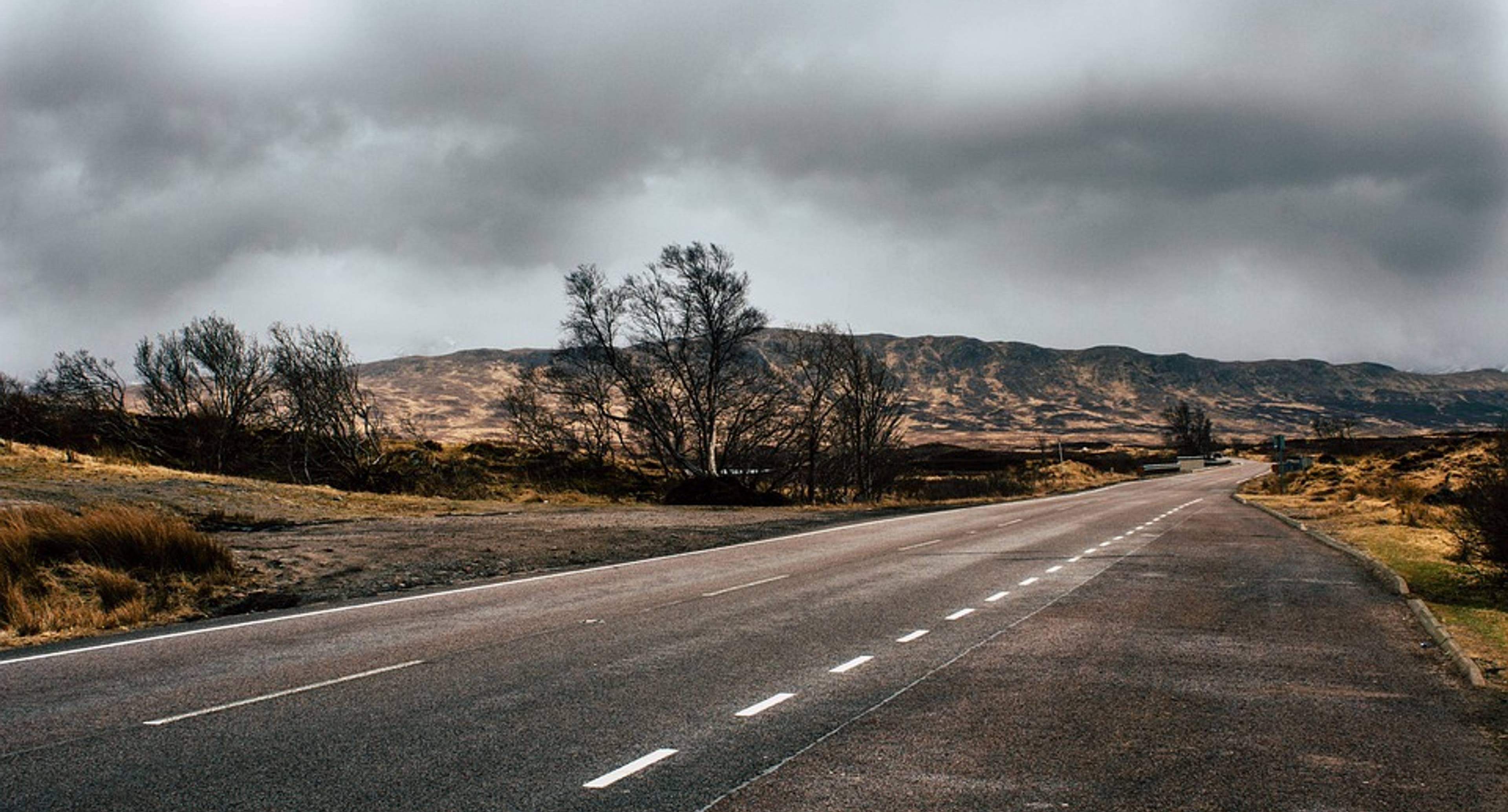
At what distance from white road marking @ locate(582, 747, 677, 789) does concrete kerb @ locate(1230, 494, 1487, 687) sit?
20.7ft

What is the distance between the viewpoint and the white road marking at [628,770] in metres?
4.96

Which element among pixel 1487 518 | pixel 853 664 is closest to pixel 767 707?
pixel 853 664

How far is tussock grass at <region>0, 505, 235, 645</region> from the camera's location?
34.9 ft

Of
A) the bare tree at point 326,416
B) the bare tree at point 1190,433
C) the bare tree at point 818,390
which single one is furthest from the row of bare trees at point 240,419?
the bare tree at point 1190,433

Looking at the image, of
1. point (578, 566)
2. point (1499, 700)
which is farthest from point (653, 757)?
point (578, 566)

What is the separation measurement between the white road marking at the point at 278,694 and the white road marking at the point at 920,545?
12.6m

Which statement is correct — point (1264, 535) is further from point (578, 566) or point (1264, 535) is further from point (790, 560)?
point (578, 566)

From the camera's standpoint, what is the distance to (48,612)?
34.7 feet

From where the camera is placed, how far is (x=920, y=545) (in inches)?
803

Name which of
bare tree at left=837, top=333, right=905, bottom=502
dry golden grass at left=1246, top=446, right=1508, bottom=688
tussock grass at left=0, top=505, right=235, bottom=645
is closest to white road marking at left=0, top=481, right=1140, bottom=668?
tussock grass at left=0, top=505, right=235, bottom=645

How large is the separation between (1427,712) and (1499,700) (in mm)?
772

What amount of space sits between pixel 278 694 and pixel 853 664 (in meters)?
4.49

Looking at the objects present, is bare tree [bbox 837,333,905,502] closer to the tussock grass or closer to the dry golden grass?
the dry golden grass

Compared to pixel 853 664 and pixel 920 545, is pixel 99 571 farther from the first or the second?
pixel 920 545
